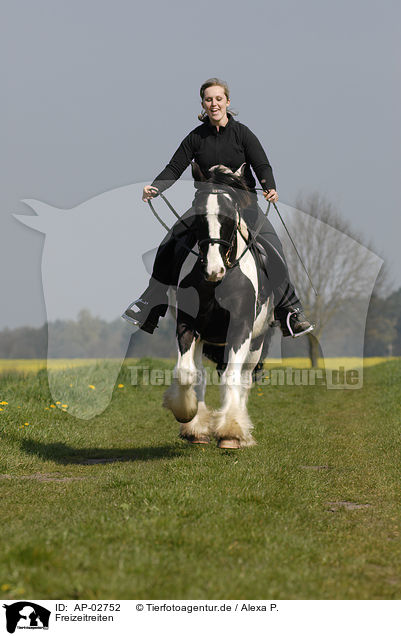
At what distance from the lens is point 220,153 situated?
7.72 m

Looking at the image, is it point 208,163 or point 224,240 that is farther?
point 208,163

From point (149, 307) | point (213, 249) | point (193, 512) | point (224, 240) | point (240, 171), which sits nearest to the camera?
point (193, 512)

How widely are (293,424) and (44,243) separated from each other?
6.47 meters

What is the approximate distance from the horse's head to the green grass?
2.27 m

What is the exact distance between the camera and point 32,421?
37.0ft

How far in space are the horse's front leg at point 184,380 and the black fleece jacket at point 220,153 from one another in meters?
1.81

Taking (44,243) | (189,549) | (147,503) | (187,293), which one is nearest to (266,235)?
(187,293)

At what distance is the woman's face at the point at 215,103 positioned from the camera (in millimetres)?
7629

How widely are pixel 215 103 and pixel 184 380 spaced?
10.4ft

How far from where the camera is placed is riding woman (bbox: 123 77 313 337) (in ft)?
25.2

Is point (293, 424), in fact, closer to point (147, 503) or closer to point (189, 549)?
point (147, 503)

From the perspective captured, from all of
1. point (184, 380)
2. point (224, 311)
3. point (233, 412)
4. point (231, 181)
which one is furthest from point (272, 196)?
point (233, 412)

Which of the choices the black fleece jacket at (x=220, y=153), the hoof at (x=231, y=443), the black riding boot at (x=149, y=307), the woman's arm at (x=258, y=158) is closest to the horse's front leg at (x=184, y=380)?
the hoof at (x=231, y=443)
